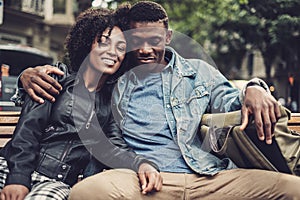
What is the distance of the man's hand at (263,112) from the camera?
8.56ft

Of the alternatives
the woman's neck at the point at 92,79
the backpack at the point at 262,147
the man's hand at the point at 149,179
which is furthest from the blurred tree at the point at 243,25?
the man's hand at the point at 149,179

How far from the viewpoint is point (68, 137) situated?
2959mm

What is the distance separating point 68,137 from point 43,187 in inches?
13.9

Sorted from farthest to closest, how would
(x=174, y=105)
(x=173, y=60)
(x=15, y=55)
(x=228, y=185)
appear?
(x=15, y=55)
(x=173, y=60)
(x=174, y=105)
(x=228, y=185)

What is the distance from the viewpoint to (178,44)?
13.7ft

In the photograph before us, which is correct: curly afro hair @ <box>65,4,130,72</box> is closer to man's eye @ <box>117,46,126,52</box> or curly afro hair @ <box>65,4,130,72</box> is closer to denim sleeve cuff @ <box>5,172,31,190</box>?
man's eye @ <box>117,46,126,52</box>

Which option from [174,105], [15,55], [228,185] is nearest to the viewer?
[228,185]

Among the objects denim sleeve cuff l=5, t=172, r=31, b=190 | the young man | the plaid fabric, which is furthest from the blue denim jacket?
denim sleeve cuff l=5, t=172, r=31, b=190

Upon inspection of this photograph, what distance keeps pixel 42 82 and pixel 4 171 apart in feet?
1.63

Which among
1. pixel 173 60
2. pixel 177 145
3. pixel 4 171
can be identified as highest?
pixel 173 60

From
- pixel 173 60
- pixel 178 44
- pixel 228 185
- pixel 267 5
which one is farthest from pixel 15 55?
pixel 228 185

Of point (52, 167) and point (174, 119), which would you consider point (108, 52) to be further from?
point (52, 167)

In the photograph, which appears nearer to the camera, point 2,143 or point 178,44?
point 2,143

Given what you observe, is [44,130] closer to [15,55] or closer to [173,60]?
[173,60]
